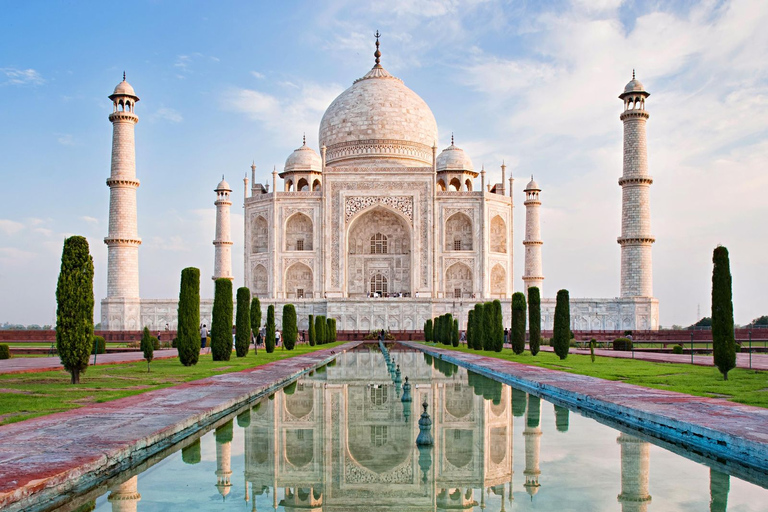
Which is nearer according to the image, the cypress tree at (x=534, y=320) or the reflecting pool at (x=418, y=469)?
the reflecting pool at (x=418, y=469)

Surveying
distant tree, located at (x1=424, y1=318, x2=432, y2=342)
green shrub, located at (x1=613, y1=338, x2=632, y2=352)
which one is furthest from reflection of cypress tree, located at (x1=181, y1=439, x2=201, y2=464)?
distant tree, located at (x1=424, y1=318, x2=432, y2=342)

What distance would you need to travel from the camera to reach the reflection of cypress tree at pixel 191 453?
12.8 ft

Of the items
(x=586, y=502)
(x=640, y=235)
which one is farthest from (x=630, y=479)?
(x=640, y=235)

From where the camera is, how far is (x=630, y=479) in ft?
11.3

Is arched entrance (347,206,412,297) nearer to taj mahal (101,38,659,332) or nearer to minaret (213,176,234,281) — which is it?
taj mahal (101,38,659,332)

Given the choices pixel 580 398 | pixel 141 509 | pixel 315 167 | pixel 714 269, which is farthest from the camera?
pixel 315 167

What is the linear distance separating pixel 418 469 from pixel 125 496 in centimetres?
143

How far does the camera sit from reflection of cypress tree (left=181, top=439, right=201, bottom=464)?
12.8ft

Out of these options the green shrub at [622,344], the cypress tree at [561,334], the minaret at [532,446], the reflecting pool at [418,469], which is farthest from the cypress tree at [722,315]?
the green shrub at [622,344]

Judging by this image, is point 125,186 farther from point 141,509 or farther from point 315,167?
point 141,509

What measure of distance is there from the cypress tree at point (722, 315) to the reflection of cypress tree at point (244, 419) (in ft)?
17.2

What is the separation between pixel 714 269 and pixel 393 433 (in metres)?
5.45

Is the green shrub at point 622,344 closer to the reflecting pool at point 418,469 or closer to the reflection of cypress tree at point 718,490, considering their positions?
the reflecting pool at point 418,469

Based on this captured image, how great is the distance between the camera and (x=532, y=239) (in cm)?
2819
